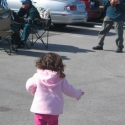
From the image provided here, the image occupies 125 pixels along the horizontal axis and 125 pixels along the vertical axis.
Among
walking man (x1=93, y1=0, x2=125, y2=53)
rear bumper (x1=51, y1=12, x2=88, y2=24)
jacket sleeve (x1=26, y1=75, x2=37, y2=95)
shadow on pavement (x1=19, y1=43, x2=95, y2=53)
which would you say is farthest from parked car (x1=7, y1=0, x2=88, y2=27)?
jacket sleeve (x1=26, y1=75, x2=37, y2=95)

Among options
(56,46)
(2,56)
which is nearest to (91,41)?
(56,46)

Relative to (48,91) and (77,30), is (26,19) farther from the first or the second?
(48,91)

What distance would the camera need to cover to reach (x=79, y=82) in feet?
26.8

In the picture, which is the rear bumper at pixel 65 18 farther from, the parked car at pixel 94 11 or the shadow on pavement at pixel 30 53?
the shadow on pavement at pixel 30 53

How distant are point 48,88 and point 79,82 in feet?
12.6

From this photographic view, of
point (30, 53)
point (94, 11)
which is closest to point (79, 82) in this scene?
point (30, 53)

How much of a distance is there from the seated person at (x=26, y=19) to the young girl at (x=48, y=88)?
6.67m

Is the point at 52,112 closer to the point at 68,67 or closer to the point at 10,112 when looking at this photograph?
the point at 10,112

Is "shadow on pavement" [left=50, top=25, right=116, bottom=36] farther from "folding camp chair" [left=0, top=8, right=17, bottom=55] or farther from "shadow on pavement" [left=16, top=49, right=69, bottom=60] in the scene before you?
"folding camp chair" [left=0, top=8, right=17, bottom=55]

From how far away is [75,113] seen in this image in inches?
249

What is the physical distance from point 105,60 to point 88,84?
246cm

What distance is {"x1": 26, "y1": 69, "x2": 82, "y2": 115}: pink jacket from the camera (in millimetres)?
4293

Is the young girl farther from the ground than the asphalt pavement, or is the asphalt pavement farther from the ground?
the young girl

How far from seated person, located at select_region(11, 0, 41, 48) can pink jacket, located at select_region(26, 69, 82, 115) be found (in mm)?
6685
